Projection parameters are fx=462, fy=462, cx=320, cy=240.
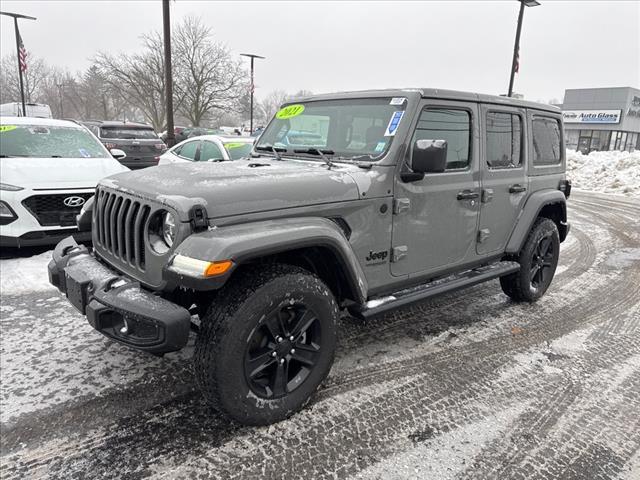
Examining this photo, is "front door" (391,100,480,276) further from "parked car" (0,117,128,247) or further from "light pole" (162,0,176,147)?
"light pole" (162,0,176,147)

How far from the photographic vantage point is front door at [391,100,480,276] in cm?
329

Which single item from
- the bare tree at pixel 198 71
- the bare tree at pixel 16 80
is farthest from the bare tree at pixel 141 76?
the bare tree at pixel 16 80

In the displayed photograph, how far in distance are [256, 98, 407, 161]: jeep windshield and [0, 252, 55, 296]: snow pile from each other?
2829mm

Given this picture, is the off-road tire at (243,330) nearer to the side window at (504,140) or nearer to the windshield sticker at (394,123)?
the windshield sticker at (394,123)

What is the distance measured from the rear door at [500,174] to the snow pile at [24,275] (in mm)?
4294

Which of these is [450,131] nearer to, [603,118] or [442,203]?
[442,203]

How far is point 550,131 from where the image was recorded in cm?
482

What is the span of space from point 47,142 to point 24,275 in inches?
94.9

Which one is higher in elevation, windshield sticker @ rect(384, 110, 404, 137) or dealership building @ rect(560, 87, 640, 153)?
dealership building @ rect(560, 87, 640, 153)

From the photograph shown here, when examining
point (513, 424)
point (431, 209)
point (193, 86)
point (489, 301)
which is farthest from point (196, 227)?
point (193, 86)

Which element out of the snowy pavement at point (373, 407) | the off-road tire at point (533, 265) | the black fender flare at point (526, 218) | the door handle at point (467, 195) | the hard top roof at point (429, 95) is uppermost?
the hard top roof at point (429, 95)

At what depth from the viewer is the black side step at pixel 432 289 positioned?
312 centimetres

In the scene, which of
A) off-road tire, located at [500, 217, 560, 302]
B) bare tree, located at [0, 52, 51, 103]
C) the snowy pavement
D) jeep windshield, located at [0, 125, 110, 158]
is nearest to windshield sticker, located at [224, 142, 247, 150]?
jeep windshield, located at [0, 125, 110, 158]

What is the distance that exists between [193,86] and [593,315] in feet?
125
